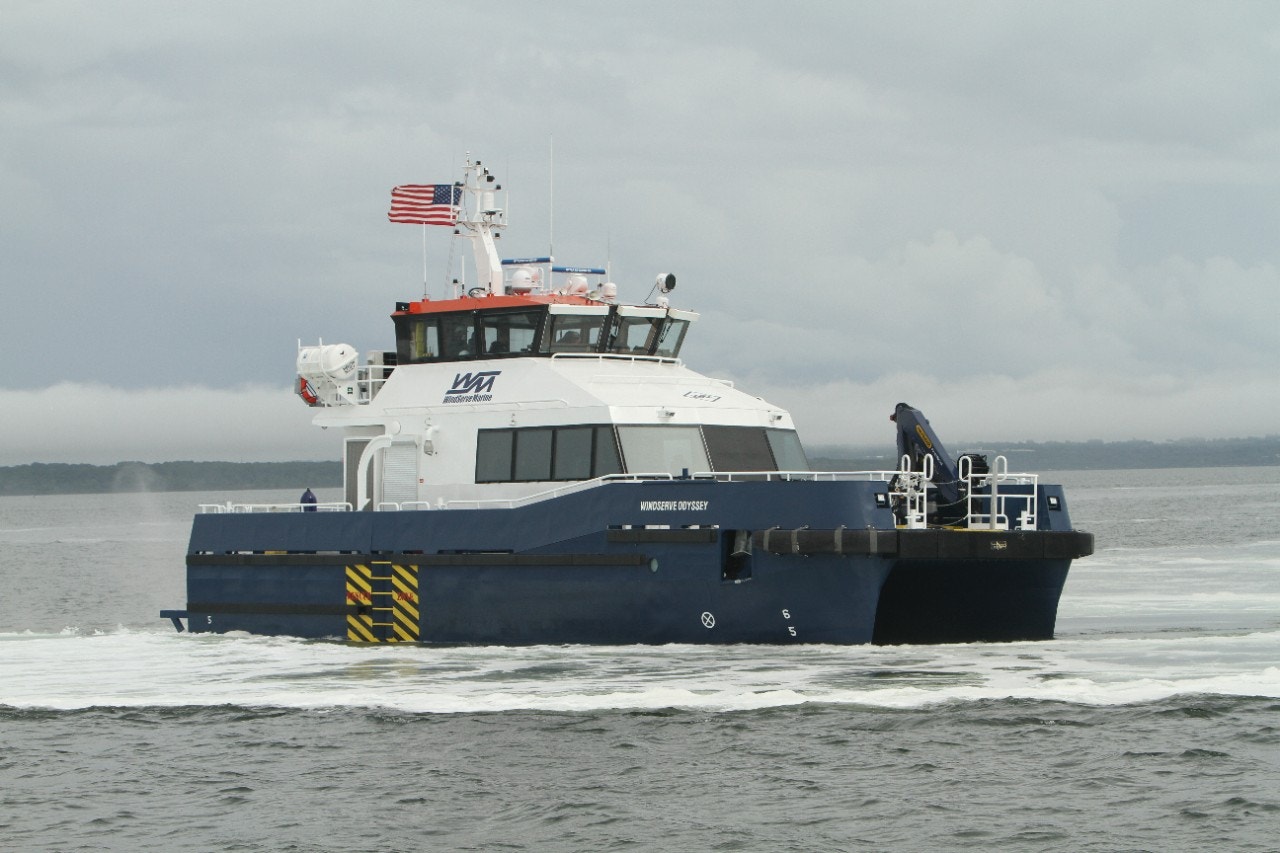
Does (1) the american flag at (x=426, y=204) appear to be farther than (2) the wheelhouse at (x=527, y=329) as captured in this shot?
Yes

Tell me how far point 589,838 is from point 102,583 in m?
28.5

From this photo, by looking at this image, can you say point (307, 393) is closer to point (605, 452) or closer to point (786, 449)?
point (605, 452)

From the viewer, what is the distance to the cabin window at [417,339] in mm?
18859

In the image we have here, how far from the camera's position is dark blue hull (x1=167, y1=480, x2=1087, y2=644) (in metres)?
15.3

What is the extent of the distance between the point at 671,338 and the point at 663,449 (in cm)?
233

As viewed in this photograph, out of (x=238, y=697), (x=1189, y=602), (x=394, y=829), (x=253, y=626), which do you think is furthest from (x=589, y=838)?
(x=1189, y=602)

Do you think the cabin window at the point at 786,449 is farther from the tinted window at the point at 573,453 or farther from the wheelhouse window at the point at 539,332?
the tinted window at the point at 573,453

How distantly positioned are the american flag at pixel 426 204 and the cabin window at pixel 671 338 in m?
2.96

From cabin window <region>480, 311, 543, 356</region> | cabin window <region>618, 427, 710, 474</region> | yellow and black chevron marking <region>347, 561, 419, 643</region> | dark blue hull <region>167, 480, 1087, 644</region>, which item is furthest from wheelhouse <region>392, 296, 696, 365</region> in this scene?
yellow and black chevron marking <region>347, 561, 419, 643</region>

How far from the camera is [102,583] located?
118 feet

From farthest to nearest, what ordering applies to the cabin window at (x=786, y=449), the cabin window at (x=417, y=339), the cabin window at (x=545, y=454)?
the cabin window at (x=417, y=339) → the cabin window at (x=786, y=449) → the cabin window at (x=545, y=454)

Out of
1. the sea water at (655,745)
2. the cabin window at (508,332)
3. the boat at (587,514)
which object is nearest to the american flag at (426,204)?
the boat at (587,514)

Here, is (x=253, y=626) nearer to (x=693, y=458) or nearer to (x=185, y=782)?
(x=693, y=458)

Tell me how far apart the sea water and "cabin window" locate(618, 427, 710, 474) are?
2010 millimetres
